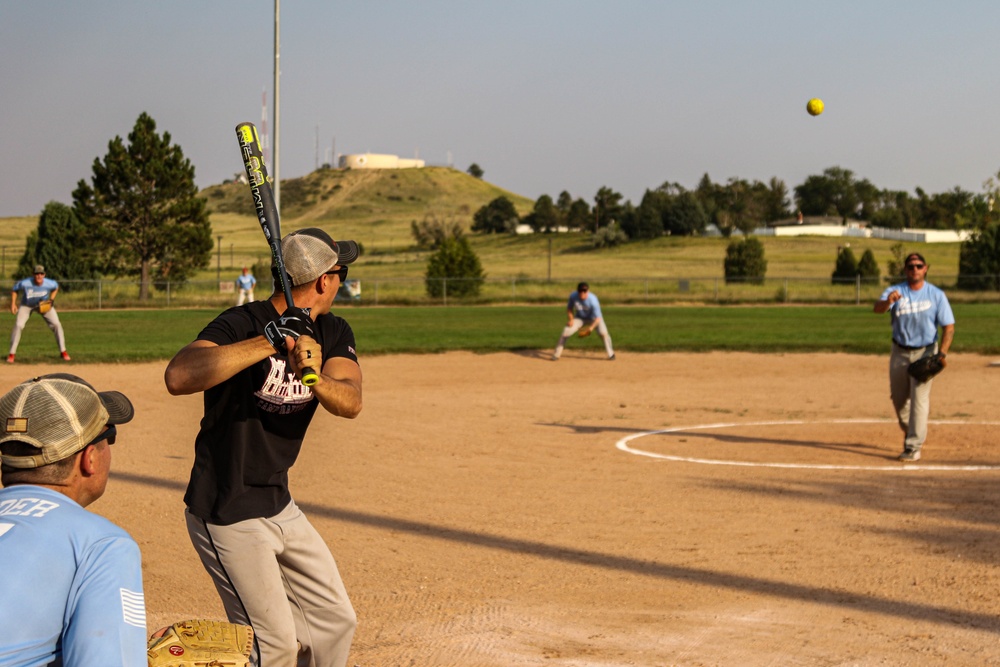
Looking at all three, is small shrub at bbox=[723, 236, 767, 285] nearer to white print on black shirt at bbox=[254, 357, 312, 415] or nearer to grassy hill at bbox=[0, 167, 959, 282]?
grassy hill at bbox=[0, 167, 959, 282]

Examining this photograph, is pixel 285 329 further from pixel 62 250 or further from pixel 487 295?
pixel 62 250

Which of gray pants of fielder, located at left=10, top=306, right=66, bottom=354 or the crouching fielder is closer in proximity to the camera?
gray pants of fielder, located at left=10, top=306, right=66, bottom=354

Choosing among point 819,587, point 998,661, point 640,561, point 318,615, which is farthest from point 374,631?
point 998,661

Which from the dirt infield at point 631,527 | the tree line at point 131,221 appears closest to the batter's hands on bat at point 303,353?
the dirt infield at point 631,527

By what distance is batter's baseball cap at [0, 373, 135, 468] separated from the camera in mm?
2725

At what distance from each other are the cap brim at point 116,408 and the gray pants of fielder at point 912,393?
10.6 metres

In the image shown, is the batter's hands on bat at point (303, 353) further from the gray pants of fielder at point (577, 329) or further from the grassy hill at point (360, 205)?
the grassy hill at point (360, 205)

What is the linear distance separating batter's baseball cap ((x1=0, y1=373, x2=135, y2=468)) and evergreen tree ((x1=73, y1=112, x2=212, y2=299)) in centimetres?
6322

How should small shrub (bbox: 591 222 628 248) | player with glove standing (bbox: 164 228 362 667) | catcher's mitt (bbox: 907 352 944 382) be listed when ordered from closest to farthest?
1. player with glove standing (bbox: 164 228 362 667)
2. catcher's mitt (bbox: 907 352 944 382)
3. small shrub (bbox: 591 222 628 248)

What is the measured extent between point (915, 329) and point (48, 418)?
11.2 meters

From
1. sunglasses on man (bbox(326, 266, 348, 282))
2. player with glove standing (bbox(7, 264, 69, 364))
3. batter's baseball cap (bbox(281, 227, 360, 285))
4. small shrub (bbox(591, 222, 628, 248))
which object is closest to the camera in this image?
batter's baseball cap (bbox(281, 227, 360, 285))

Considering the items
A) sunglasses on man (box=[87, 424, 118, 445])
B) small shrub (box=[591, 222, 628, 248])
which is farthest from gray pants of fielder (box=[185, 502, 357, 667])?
small shrub (box=[591, 222, 628, 248])

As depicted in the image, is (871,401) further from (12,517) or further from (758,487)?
(12,517)

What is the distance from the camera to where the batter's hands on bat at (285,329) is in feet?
13.5
